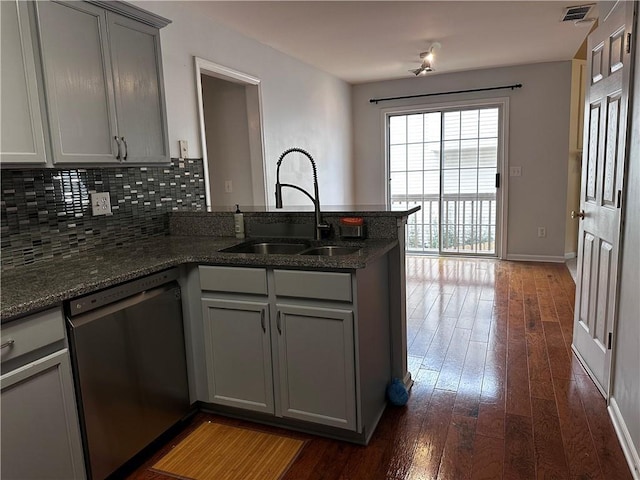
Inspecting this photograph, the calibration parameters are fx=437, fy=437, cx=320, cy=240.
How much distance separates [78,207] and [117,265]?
0.53m

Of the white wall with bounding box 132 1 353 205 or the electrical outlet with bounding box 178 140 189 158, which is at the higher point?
the white wall with bounding box 132 1 353 205

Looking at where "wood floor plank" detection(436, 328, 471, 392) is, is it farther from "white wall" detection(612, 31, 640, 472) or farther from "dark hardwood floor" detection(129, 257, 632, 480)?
"white wall" detection(612, 31, 640, 472)

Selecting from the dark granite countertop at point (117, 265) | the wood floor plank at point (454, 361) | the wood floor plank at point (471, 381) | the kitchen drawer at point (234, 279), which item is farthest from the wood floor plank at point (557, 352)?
the kitchen drawer at point (234, 279)

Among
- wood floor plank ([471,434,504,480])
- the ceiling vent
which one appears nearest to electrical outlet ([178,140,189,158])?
wood floor plank ([471,434,504,480])

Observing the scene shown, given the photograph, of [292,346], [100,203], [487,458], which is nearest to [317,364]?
[292,346]

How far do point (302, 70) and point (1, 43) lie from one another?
3.41 m

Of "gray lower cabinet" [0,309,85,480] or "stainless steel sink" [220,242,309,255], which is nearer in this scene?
"gray lower cabinet" [0,309,85,480]

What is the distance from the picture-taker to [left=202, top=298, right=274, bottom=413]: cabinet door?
2.06m

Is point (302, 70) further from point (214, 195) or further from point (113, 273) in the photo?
point (113, 273)

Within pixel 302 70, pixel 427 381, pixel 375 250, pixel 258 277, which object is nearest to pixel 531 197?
pixel 302 70

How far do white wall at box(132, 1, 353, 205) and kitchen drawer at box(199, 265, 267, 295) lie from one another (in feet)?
3.97

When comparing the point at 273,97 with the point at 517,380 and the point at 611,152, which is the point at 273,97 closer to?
the point at 611,152

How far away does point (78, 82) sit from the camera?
6.20 feet

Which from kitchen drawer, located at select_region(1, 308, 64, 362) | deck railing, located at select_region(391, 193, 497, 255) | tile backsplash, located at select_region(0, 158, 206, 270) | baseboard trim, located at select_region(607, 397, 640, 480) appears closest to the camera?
kitchen drawer, located at select_region(1, 308, 64, 362)
